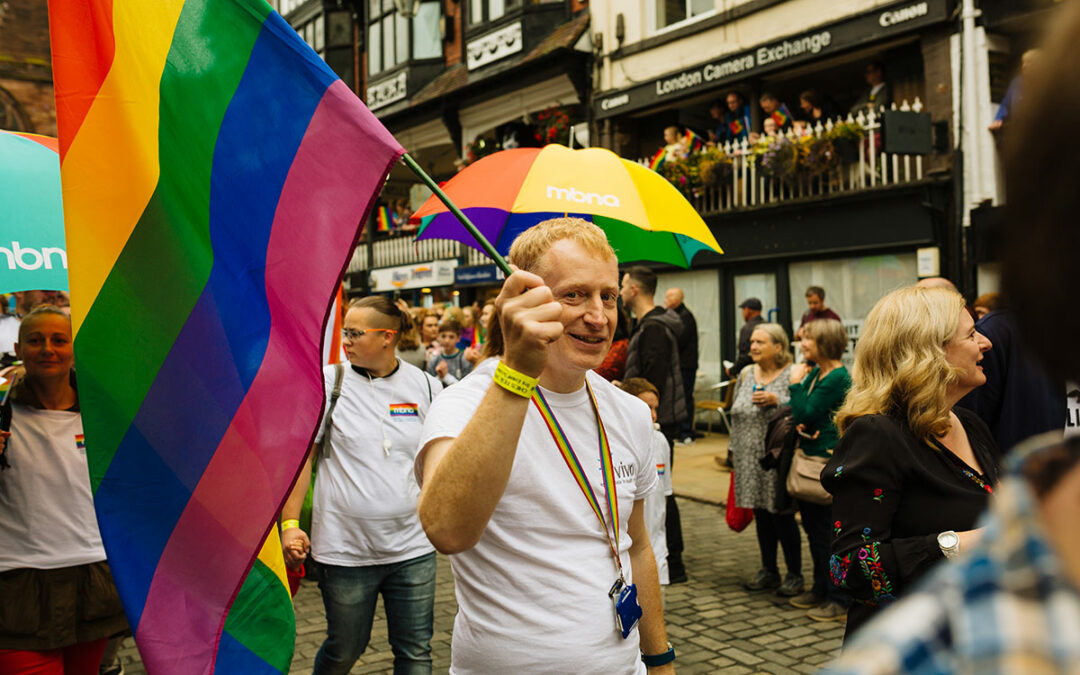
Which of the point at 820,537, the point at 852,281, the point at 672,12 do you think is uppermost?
the point at 672,12

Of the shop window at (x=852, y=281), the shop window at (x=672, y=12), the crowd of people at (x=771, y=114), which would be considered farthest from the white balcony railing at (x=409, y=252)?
the shop window at (x=852, y=281)

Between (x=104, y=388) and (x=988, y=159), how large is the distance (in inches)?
451

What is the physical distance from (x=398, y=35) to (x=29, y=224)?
68.8 feet

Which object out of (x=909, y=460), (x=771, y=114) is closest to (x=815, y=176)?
(x=771, y=114)

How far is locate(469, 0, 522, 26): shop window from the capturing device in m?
18.7

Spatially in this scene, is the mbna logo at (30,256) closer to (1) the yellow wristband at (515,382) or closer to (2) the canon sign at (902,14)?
(1) the yellow wristband at (515,382)

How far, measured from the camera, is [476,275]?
20.2 meters

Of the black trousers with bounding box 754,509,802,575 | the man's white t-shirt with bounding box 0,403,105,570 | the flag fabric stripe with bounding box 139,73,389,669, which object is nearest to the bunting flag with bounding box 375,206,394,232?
the black trousers with bounding box 754,509,802,575

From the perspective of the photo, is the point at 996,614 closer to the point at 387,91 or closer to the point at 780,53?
the point at 780,53

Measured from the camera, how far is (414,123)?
22.5 meters

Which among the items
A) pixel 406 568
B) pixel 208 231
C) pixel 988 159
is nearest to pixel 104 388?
pixel 208 231

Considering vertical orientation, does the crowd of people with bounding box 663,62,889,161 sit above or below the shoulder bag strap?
above

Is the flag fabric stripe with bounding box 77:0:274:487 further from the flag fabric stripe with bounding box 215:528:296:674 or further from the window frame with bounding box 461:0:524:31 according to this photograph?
the window frame with bounding box 461:0:524:31

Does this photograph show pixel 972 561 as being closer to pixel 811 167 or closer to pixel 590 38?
pixel 811 167
